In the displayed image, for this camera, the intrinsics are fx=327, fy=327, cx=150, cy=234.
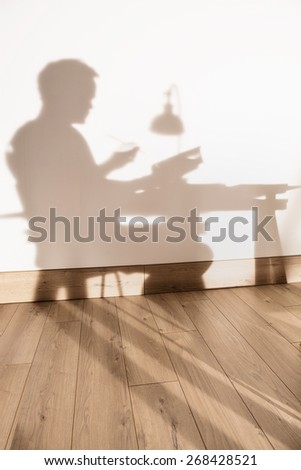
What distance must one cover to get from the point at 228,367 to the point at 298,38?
7.09ft

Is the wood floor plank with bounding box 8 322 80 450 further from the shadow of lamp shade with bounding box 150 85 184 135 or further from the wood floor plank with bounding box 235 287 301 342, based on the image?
the shadow of lamp shade with bounding box 150 85 184 135

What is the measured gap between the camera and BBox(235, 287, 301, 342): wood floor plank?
1.87 m

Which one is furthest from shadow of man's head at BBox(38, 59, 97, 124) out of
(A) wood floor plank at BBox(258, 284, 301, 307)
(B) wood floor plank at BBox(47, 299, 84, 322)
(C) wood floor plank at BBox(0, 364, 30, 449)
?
(A) wood floor plank at BBox(258, 284, 301, 307)

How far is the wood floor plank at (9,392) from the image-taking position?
1217mm

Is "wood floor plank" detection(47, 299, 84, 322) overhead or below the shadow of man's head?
below

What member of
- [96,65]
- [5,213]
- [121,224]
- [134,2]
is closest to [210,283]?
[121,224]

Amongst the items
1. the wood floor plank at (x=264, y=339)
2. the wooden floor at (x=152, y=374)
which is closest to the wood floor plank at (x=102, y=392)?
the wooden floor at (x=152, y=374)

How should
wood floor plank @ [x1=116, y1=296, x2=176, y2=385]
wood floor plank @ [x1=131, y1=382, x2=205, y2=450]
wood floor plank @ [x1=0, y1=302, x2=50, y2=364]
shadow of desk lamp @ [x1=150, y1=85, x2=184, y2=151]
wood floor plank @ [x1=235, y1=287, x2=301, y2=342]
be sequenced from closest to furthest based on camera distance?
wood floor plank @ [x1=131, y1=382, x2=205, y2=450] → wood floor plank @ [x1=116, y1=296, x2=176, y2=385] → wood floor plank @ [x1=0, y1=302, x2=50, y2=364] → wood floor plank @ [x1=235, y1=287, x2=301, y2=342] → shadow of desk lamp @ [x1=150, y1=85, x2=184, y2=151]

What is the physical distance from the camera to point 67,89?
6.63 ft

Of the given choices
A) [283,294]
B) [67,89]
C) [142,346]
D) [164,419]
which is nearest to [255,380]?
[164,419]

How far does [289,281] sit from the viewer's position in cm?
256

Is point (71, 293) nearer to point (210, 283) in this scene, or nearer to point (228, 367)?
point (210, 283)

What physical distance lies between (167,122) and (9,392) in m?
1.77

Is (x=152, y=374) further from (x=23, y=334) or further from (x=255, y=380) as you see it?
(x=23, y=334)
